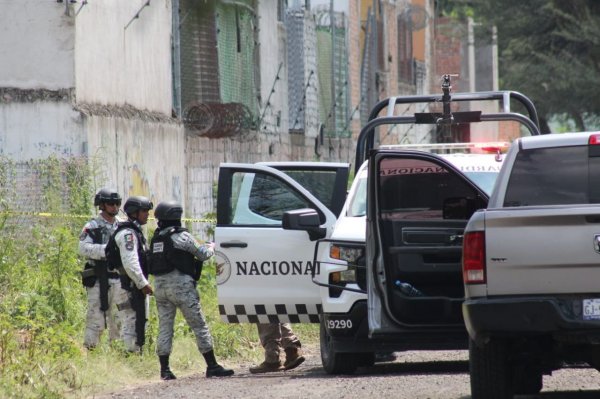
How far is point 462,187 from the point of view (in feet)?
38.9

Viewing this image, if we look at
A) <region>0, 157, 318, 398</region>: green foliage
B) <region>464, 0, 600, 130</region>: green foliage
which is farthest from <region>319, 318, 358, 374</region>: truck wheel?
<region>464, 0, 600, 130</region>: green foliage

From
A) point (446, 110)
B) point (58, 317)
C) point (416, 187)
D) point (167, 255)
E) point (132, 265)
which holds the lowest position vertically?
point (58, 317)

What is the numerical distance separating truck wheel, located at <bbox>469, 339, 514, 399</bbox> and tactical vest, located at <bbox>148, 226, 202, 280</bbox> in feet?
14.1

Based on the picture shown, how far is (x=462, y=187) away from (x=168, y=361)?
3036 millimetres

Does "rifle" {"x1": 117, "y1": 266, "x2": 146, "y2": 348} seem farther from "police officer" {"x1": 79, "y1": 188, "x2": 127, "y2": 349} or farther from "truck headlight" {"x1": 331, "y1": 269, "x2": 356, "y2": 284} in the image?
"truck headlight" {"x1": 331, "y1": 269, "x2": 356, "y2": 284}

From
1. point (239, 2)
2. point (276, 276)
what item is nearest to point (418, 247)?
point (276, 276)

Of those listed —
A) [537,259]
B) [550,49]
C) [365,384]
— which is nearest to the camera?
[537,259]

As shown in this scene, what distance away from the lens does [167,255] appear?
41.4ft

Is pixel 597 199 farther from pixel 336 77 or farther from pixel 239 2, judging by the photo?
pixel 336 77

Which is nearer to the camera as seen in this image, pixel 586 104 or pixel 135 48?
pixel 135 48

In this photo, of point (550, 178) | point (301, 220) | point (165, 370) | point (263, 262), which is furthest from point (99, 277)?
point (550, 178)

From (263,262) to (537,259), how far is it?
4698 mm

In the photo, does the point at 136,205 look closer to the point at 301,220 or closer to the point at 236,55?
the point at 301,220

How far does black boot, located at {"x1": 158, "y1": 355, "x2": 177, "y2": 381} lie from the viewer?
1271cm
